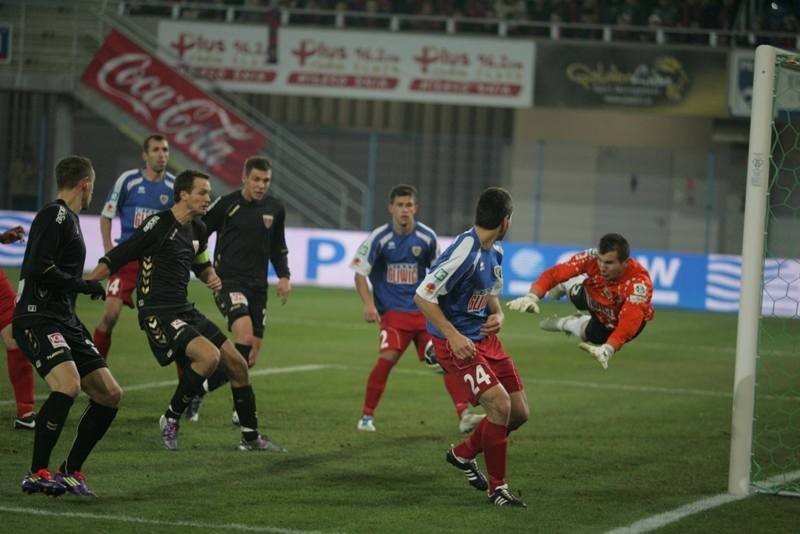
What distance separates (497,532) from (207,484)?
213 cm

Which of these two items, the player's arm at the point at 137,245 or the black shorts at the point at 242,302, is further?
the black shorts at the point at 242,302

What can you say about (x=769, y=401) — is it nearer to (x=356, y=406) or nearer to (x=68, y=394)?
(x=356, y=406)

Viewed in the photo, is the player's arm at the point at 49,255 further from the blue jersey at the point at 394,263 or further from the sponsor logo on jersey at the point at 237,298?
the blue jersey at the point at 394,263

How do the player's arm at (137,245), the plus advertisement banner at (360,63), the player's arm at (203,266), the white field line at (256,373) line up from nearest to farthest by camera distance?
the player's arm at (137,245)
the player's arm at (203,266)
the white field line at (256,373)
the plus advertisement banner at (360,63)

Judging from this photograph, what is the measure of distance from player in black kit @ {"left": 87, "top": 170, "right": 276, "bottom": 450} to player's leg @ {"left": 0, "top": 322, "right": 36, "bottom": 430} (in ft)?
3.92

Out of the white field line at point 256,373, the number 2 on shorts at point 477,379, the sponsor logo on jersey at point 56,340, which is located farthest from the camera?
the white field line at point 256,373

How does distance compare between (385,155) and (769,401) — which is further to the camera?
(385,155)

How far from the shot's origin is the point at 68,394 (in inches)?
303

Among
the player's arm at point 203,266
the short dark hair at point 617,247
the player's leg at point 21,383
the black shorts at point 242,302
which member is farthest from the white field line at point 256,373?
the short dark hair at point 617,247

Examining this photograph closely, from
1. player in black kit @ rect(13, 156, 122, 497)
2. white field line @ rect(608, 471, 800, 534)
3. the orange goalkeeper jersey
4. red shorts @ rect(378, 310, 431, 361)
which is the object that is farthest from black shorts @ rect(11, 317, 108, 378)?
red shorts @ rect(378, 310, 431, 361)

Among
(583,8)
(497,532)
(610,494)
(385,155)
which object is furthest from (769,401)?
(583,8)

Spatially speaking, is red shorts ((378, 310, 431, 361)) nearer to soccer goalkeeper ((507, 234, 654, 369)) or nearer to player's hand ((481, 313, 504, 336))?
soccer goalkeeper ((507, 234, 654, 369))

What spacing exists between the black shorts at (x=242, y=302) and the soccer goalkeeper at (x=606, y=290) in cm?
269

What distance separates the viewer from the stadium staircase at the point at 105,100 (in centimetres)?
2975
